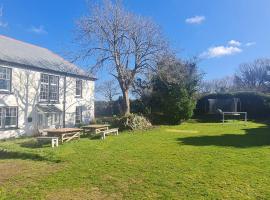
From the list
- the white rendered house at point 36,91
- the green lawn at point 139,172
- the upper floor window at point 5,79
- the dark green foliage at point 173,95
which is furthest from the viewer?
the dark green foliage at point 173,95

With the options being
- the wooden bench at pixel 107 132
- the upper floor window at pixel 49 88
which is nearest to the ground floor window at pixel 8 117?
the upper floor window at pixel 49 88

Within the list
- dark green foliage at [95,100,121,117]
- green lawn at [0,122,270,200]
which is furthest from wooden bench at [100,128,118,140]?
dark green foliage at [95,100,121,117]

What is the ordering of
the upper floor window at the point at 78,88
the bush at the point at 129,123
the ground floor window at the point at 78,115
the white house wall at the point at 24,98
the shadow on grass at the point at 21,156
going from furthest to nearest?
the upper floor window at the point at 78,88
the ground floor window at the point at 78,115
the bush at the point at 129,123
the white house wall at the point at 24,98
the shadow on grass at the point at 21,156

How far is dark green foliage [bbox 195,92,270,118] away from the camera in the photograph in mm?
34094

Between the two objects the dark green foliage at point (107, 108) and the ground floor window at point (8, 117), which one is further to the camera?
the dark green foliage at point (107, 108)

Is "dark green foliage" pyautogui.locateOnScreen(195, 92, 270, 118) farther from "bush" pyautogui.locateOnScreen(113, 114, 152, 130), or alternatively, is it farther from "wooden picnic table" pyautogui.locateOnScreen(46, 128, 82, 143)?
"wooden picnic table" pyautogui.locateOnScreen(46, 128, 82, 143)

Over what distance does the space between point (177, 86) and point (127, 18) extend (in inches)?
315

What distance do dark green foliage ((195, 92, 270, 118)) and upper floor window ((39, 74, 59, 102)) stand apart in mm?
17540

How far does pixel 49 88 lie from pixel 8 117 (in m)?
4.86

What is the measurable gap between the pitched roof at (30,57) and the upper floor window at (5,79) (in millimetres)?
748

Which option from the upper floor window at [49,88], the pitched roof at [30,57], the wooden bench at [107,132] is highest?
the pitched roof at [30,57]

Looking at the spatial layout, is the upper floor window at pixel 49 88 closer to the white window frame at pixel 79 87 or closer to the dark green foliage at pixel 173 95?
the white window frame at pixel 79 87

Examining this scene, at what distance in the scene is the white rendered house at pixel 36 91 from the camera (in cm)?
2125

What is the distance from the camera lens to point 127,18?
24.8m
